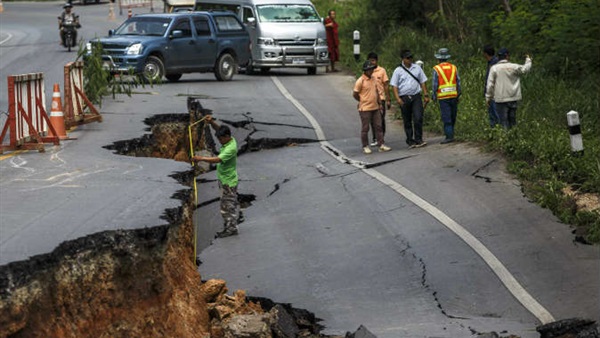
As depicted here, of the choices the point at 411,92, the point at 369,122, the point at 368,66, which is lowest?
the point at 369,122

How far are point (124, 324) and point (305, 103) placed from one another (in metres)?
15.7

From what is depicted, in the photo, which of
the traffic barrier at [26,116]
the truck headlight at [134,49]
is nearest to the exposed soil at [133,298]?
the traffic barrier at [26,116]

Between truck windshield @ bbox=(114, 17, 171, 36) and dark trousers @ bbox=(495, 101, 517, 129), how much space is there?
12.5 meters

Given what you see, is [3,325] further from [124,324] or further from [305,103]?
[305,103]

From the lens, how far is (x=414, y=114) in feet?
62.8

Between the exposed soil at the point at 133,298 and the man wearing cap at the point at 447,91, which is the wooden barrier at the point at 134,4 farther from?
the exposed soil at the point at 133,298

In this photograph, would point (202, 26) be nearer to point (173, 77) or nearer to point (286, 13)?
point (173, 77)

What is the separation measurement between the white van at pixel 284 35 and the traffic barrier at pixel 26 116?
580 inches

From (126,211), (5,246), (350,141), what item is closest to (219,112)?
(350,141)

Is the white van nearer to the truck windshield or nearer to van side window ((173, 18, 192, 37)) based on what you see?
van side window ((173, 18, 192, 37))

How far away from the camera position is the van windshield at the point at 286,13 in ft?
109

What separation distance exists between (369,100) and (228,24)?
42.3ft

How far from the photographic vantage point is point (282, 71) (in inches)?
1364

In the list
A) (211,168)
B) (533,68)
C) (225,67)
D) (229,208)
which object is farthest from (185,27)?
(229,208)
